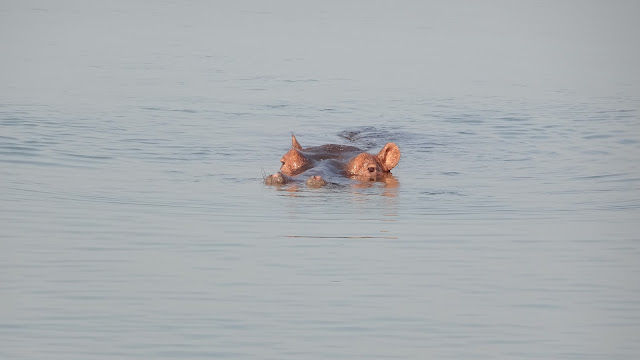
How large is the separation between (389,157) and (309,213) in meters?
2.66

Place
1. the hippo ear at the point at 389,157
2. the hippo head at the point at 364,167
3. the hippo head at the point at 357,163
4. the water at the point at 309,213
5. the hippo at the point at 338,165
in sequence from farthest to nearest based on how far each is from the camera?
the hippo ear at the point at 389,157 < the hippo head at the point at 364,167 < the hippo head at the point at 357,163 < the hippo at the point at 338,165 < the water at the point at 309,213

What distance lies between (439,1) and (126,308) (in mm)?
45635

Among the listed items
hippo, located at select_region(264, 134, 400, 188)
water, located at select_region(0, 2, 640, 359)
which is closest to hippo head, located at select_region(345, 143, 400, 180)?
hippo, located at select_region(264, 134, 400, 188)

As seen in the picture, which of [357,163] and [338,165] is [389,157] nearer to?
[357,163]

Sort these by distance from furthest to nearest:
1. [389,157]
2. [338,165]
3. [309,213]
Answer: [389,157]
[338,165]
[309,213]

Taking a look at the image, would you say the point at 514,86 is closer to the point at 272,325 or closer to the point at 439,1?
the point at 272,325

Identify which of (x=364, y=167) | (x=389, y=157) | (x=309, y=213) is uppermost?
(x=389, y=157)

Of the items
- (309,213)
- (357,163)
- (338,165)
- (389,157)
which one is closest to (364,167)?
(357,163)

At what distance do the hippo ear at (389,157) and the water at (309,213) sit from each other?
29 cm

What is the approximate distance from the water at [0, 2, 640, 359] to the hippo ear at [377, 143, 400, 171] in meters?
0.29

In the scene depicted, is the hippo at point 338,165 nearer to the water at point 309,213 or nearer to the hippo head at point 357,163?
the hippo head at point 357,163

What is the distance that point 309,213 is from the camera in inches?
402

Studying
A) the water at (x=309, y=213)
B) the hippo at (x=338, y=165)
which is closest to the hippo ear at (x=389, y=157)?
the hippo at (x=338, y=165)

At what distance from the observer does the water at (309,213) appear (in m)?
6.71
